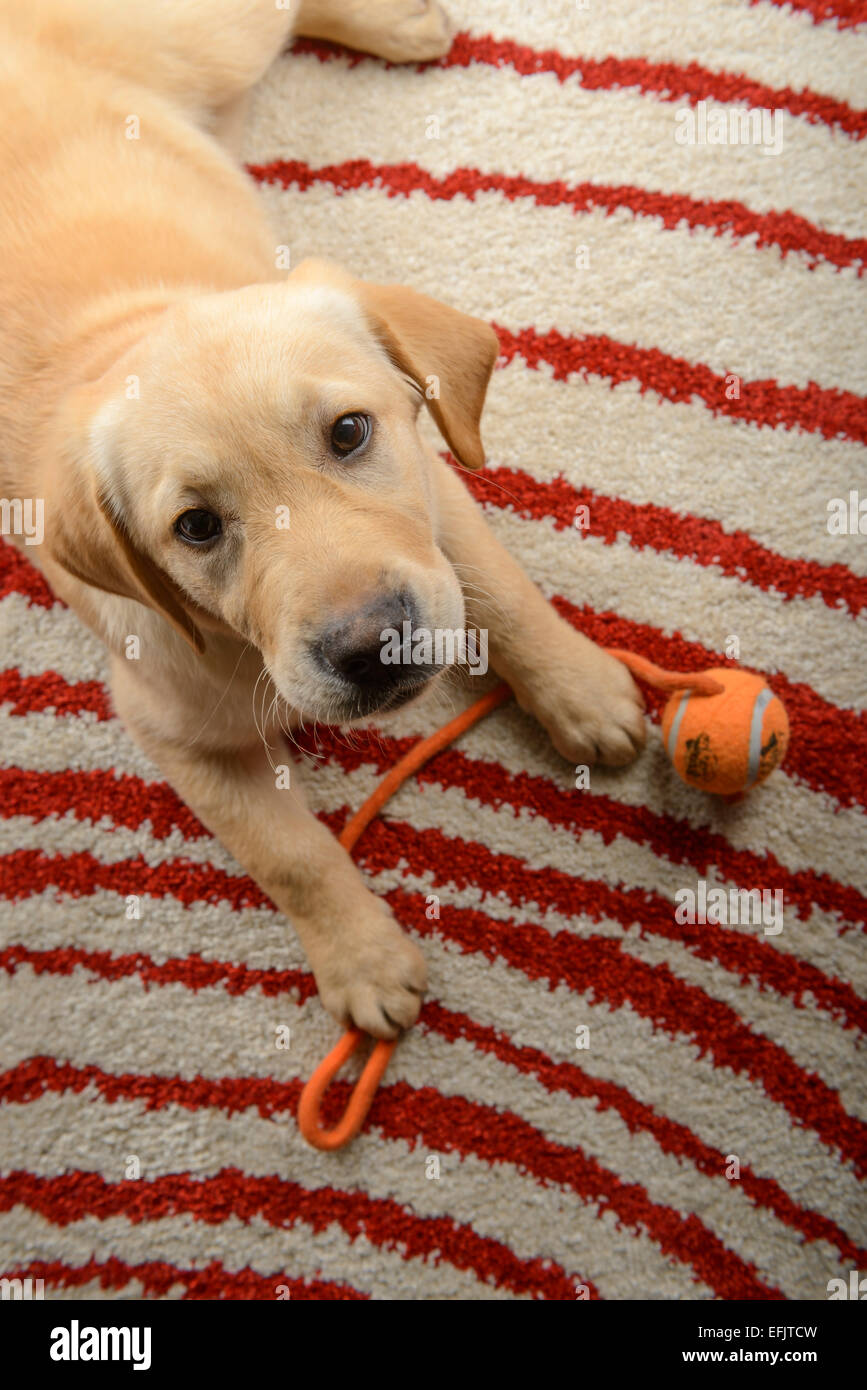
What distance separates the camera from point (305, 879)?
5.98 feet

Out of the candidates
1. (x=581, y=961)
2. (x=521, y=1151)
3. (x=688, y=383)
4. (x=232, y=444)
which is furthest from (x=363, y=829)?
(x=688, y=383)

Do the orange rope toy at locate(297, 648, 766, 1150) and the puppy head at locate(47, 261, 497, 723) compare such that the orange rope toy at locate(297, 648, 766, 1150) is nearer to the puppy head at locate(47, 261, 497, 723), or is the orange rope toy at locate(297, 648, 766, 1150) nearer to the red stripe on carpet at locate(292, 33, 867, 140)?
the puppy head at locate(47, 261, 497, 723)

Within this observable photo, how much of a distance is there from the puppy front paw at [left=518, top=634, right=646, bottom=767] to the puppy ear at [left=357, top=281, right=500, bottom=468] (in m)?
0.51

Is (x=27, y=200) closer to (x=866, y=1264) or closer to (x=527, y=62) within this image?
(x=527, y=62)

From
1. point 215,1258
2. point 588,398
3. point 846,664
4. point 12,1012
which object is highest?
point 588,398

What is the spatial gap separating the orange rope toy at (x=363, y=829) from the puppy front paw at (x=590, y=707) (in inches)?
2.4

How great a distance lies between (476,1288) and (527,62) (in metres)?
2.61

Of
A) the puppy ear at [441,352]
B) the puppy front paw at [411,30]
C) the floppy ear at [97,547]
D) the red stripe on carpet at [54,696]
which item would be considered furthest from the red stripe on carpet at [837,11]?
the red stripe on carpet at [54,696]

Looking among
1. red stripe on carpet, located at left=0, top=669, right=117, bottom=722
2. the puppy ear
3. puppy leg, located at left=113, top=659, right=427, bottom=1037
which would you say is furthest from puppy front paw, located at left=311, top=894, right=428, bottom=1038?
the puppy ear

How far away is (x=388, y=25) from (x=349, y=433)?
1.49 metres

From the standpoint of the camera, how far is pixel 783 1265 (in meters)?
1.71

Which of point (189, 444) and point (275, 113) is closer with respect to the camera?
point (189, 444)

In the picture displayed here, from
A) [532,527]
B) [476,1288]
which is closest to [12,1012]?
[476,1288]

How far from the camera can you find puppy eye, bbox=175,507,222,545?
1.35 meters
